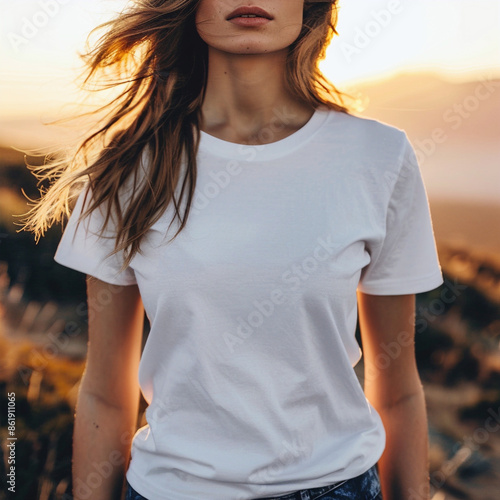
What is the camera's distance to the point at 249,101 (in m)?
1.38

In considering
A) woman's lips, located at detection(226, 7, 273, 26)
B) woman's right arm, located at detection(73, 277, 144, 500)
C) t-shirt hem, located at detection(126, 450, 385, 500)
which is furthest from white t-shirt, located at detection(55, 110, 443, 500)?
woman's lips, located at detection(226, 7, 273, 26)

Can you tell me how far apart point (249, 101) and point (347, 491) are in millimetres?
892

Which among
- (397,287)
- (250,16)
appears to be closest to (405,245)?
(397,287)

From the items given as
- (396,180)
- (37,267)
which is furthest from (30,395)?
(396,180)

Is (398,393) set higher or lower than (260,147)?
lower

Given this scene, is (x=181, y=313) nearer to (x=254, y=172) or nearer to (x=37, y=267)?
(x=254, y=172)

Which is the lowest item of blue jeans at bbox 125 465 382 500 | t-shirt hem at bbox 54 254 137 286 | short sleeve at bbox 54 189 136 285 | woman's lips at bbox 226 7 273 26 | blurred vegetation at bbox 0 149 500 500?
blurred vegetation at bbox 0 149 500 500

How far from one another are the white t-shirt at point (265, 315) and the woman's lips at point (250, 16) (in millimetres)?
262

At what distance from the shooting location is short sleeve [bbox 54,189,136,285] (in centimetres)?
127

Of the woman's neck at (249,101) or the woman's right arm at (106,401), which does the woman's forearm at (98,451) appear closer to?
the woman's right arm at (106,401)

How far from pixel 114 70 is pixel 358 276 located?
0.84m

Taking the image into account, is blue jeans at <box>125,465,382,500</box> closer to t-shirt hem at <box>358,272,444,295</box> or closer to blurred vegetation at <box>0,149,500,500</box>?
t-shirt hem at <box>358,272,444,295</box>

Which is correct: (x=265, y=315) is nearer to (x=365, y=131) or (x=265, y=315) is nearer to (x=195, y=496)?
(x=195, y=496)

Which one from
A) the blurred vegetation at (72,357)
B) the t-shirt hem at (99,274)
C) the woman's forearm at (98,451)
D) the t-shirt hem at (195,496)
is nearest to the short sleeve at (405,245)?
the t-shirt hem at (195,496)
